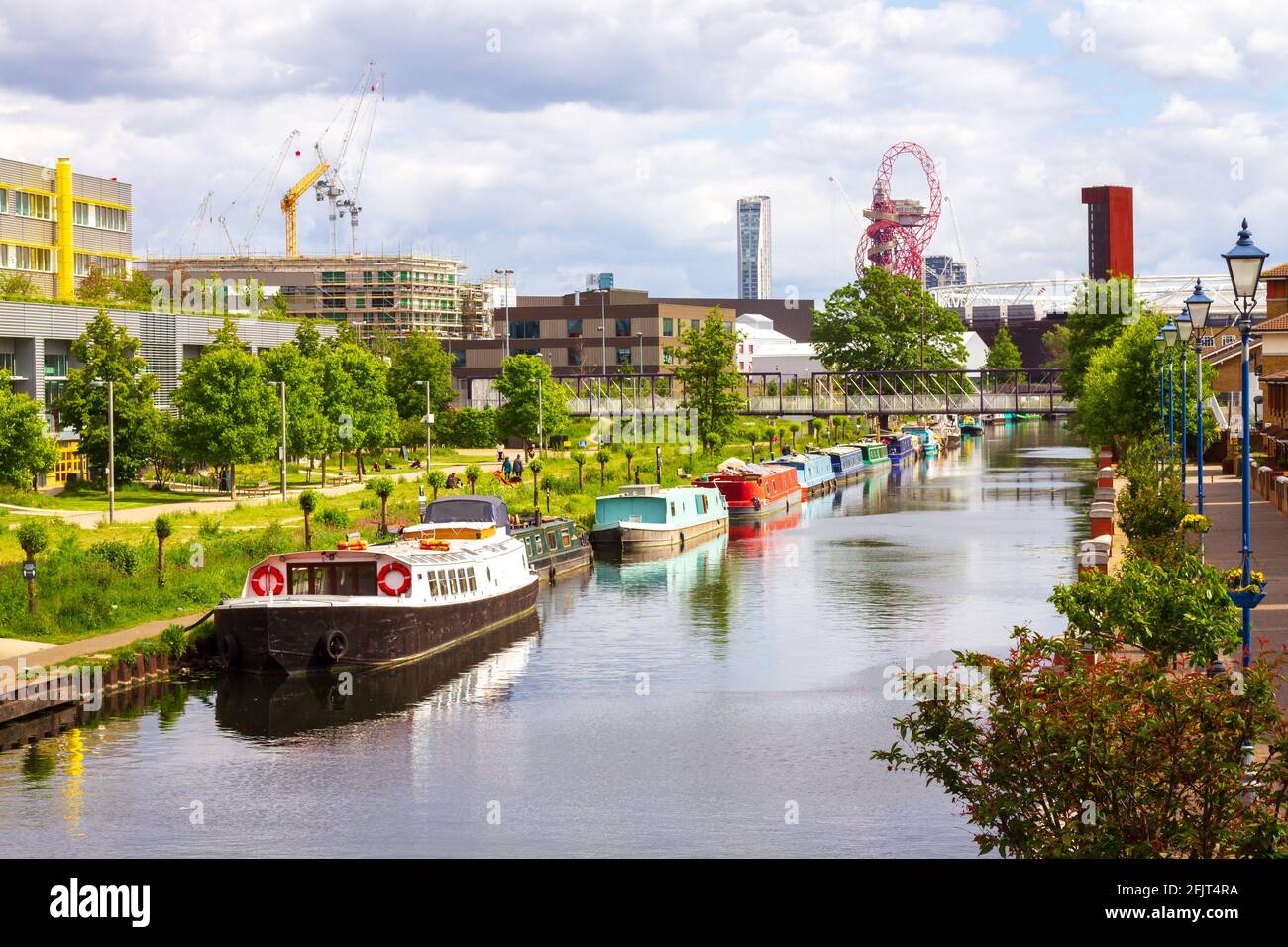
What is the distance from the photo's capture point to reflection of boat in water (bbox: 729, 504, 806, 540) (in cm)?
8094

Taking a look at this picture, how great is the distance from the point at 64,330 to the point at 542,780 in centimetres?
6514

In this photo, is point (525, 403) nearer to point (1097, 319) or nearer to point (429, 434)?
point (429, 434)

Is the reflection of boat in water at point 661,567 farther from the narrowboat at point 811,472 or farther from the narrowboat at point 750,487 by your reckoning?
the narrowboat at point 811,472

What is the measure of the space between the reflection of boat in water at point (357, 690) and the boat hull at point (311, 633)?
35cm

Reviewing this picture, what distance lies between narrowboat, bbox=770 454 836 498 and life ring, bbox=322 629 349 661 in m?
62.5

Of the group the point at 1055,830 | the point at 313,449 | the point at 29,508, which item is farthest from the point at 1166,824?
the point at 313,449

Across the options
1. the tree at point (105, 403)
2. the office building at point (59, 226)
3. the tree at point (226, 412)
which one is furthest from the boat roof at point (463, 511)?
the office building at point (59, 226)

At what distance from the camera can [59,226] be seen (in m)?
137

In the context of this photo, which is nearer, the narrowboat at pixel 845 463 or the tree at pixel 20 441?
the tree at pixel 20 441

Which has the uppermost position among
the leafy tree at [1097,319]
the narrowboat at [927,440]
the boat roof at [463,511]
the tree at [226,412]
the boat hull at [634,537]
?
the leafy tree at [1097,319]

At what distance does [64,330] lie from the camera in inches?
3442

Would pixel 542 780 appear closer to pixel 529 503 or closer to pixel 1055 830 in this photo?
pixel 1055 830

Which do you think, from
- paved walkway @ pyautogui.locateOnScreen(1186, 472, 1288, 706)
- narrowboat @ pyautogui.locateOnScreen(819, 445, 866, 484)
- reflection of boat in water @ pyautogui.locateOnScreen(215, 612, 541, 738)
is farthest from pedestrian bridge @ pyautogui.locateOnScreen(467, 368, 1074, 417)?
reflection of boat in water @ pyautogui.locateOnScreen(215, 612, 541, 738)

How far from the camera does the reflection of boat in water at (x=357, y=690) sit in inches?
1451
